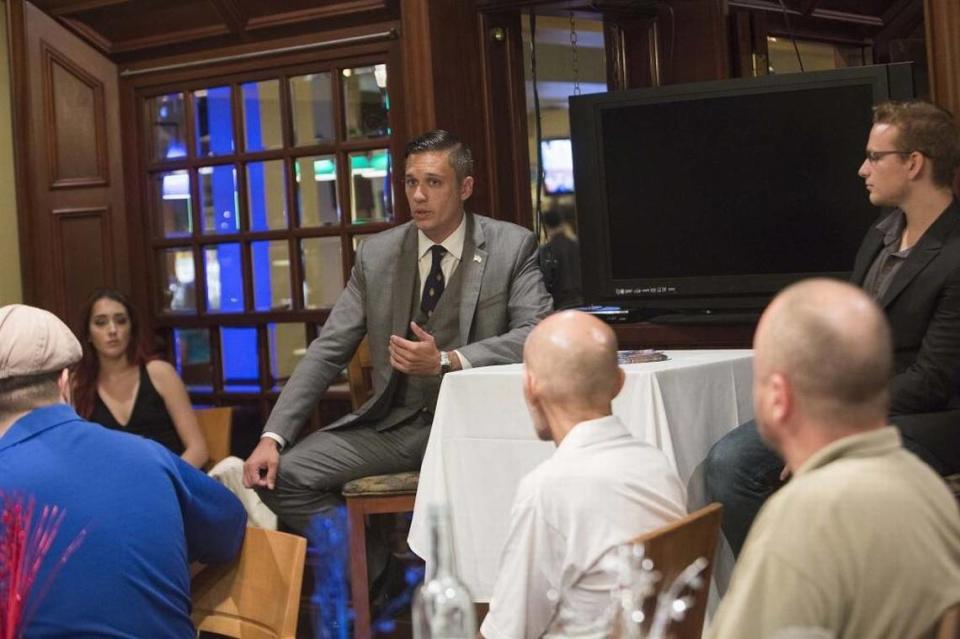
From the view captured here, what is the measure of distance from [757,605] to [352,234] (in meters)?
3.99

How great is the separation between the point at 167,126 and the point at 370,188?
104 cm

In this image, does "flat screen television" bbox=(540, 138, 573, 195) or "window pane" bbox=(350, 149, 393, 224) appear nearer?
"window pane" bbox=(350, 149, 393, 224)

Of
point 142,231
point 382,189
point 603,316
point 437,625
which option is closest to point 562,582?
point 437,625

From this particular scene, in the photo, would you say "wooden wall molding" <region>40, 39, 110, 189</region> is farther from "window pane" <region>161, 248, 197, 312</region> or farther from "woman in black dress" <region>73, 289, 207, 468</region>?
"woman in black dress" <region>73, 289, 207, 468</region>

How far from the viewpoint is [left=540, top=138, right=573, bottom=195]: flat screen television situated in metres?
10.0

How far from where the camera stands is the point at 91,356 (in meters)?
4.76

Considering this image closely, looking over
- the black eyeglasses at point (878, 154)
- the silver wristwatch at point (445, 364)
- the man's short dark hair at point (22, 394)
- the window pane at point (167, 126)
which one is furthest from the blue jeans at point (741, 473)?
the window pane at point (167, 126)

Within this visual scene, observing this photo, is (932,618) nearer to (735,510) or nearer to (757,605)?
(757,605)

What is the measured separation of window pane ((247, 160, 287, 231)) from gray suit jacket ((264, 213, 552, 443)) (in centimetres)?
122

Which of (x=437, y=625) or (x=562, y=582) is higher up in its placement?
(x=437, y=625)

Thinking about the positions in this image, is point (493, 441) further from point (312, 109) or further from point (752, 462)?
point (312, 109)

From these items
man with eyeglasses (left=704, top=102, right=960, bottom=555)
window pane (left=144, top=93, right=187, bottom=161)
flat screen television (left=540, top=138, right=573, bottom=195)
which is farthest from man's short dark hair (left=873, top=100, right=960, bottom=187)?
flat screen television (left=540, top=138, right=573, bottom=195)

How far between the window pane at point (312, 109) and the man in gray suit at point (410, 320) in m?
1.17

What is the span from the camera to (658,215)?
4355mm
